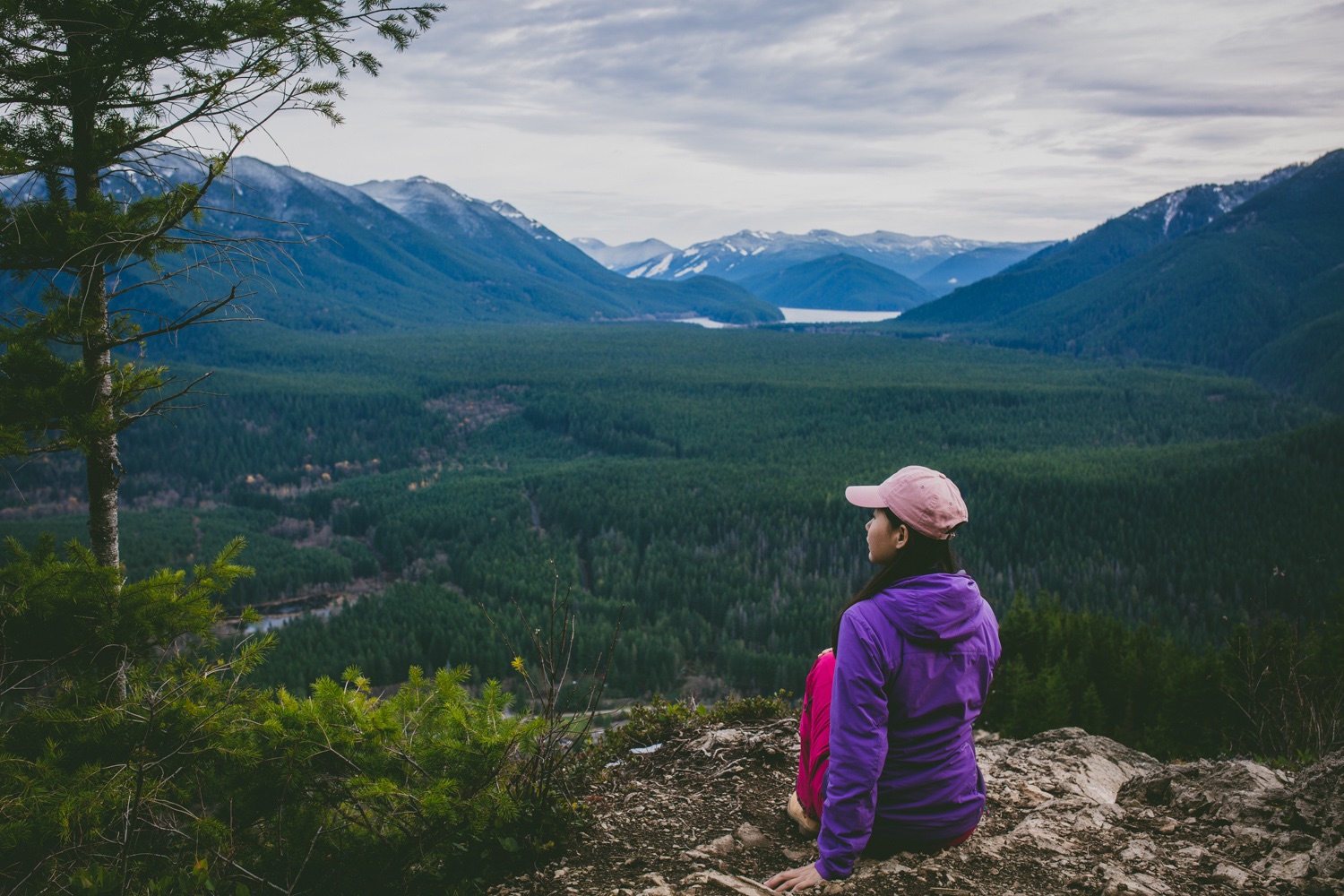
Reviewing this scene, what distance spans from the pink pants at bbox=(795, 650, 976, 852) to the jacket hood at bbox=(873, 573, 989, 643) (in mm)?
654

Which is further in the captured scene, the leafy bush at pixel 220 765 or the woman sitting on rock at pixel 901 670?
the leafy bush at pixel 220 765

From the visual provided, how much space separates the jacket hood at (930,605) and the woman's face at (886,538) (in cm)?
19

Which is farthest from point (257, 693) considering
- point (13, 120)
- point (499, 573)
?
point (499, 573)

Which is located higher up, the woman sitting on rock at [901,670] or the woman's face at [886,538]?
the woman's face at [886,538]

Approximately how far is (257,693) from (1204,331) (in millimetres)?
239203

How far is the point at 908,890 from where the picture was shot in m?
5.20

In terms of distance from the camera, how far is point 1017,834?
6.23 metres

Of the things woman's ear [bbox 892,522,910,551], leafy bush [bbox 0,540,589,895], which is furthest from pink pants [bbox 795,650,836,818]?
leafy bush [bbox 0,540,589,895]

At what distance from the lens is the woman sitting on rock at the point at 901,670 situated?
15.5ft

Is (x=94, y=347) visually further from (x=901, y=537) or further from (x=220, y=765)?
(x=901, y=537)

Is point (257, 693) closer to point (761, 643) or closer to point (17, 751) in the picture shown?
point (17, 751)

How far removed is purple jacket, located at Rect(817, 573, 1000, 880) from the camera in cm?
472

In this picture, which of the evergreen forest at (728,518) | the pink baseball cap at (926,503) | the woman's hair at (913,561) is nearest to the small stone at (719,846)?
the evergreen forest at (728,518)

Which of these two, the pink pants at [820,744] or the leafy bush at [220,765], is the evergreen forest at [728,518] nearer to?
the leafy bush at [220,765]
